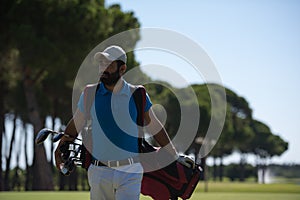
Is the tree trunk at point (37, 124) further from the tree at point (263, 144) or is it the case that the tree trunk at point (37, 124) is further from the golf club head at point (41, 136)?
the tree at point (263, 144)

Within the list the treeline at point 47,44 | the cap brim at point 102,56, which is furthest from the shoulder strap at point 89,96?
the treeline at point 47,44

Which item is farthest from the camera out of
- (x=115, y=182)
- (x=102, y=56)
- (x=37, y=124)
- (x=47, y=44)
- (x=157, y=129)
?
(x=37, y=124)

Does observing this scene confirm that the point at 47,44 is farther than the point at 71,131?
Yes

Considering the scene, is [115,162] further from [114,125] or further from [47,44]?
[47,44]

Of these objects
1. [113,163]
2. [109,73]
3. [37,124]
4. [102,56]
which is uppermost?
[37,124]

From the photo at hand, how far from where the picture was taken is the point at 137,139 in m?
4.63

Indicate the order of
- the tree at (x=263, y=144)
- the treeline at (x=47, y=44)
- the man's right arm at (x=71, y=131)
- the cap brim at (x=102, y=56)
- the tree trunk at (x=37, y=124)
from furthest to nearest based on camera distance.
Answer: the tree at (x=263, y=144) < the tree trunk at (x=37, y=124) < the treeline at (x=47, y=44) < the man's right arm at (x=71, y=131) < the cap brim at (x=102, y=56)

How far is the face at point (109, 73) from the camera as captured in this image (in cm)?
461

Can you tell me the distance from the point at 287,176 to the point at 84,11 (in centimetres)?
12222

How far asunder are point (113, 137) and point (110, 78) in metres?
0.45

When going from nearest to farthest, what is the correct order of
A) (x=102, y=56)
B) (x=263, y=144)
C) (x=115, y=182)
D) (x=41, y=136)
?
1. (x=115, y=182)
2. (x=102, y=56)
3. (x=41, y=136)
4. (x=263, y=144)

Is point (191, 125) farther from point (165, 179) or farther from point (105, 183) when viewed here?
point (105, 183)

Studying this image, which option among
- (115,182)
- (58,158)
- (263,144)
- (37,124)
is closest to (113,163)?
(115,182)

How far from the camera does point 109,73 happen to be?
464 centimetres
